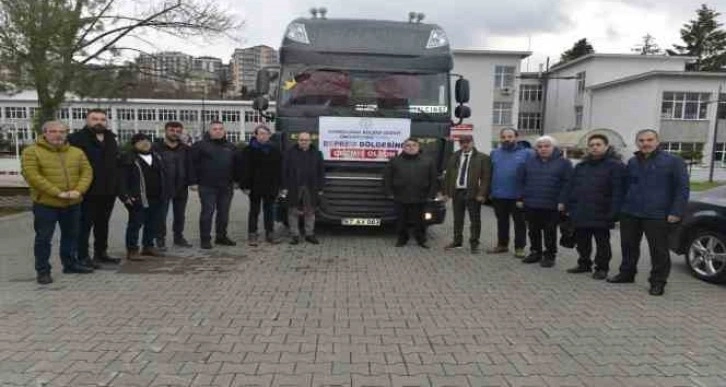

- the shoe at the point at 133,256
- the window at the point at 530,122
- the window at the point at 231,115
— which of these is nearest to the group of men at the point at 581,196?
the shoe at the point at 133,256

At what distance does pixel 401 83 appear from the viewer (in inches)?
387

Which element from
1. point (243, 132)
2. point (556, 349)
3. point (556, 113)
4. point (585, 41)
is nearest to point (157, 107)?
point (243, 132)

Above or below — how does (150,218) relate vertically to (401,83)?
below

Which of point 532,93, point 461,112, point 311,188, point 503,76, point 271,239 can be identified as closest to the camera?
point 311,188

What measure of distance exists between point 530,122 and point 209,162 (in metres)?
66.9

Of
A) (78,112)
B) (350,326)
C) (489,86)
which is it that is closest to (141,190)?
(350,326)

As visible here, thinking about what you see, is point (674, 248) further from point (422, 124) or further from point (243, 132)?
point (243, 132)

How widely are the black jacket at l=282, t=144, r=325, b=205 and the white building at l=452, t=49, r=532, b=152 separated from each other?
41.3 m

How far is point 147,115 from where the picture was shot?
84.2 metres

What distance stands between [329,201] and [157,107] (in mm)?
78668

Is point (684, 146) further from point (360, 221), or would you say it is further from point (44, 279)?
point (44, 279)

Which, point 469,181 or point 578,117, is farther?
point 578,117

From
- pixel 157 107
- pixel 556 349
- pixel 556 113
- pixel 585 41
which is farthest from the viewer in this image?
pixel 585 41

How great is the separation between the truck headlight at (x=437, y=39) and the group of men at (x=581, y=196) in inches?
75.6
